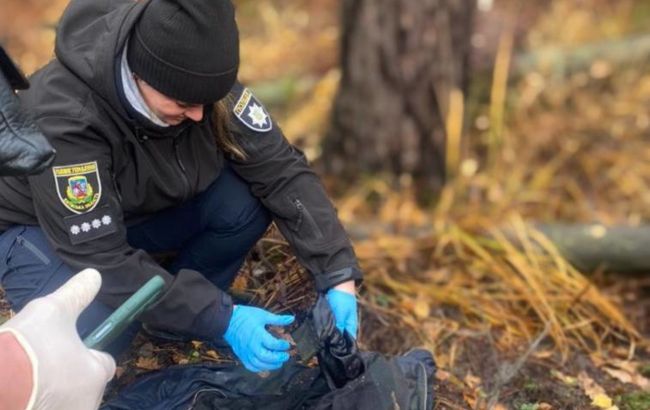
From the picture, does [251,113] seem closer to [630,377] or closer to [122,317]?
[122,317]

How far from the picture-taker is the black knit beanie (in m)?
1.98

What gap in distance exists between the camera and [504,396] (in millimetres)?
2662

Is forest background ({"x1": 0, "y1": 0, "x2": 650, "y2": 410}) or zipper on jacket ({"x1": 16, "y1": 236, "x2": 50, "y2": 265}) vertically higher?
zipper on jacket ({"x1": 16, "y1": 236, "x2": 50, "y2": 265})

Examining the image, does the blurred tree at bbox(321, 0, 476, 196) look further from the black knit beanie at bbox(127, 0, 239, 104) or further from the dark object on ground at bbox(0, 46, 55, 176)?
the dark object on ground at bbox(0, 46, 55, 176)

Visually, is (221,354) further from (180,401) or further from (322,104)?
(322,104)

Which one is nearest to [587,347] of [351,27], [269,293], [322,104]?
[269,293]

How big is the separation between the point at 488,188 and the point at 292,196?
1819 millimetres

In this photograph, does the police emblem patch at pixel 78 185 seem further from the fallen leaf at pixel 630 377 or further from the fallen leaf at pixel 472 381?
the fallen leaf at pixel 630 377

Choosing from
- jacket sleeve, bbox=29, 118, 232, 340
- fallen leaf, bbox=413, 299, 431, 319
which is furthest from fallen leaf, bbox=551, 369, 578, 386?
jacket sleeve, bbox=29, 118, 232, 340

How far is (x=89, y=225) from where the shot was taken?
211cm

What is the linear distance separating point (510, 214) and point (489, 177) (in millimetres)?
467

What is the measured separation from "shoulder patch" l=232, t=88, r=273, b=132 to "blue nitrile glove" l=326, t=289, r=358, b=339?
484 mm

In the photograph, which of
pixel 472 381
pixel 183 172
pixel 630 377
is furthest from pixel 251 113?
pixel 630 377

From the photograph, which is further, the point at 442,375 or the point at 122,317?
the point at 442,375
